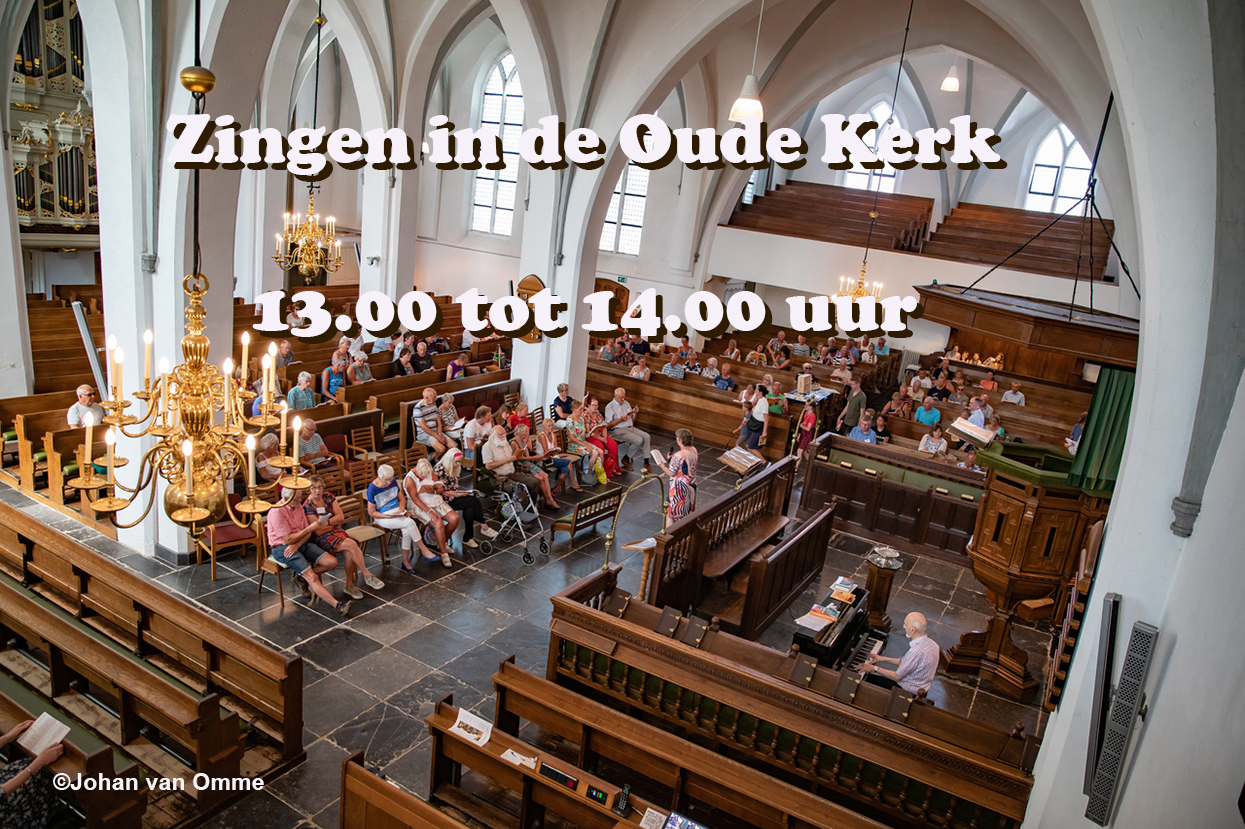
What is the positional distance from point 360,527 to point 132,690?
9.26 feet

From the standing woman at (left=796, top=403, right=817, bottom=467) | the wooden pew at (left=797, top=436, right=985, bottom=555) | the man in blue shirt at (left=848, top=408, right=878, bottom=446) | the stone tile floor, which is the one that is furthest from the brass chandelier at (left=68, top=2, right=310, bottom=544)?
the man in blue shirt at (left=848, top=408, right=878, bottom=446)

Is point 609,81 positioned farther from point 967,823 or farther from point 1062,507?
point 967,823

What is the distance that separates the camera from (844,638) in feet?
20.4

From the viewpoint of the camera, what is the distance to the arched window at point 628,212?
19.3m

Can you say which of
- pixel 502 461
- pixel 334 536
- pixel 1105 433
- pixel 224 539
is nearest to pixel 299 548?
pixel 334 536

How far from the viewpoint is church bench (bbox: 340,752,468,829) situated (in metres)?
3.55

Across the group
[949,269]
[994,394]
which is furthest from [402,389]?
[949,269]

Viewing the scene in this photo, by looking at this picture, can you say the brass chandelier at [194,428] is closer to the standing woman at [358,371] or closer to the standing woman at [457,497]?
the standing woman at [457,497]

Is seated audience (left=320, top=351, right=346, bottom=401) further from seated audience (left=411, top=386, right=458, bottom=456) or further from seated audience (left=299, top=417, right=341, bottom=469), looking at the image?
seated audience (left=299, top=417, right=341, bottom=469)

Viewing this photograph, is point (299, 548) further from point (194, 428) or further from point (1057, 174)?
point (1057, 174)

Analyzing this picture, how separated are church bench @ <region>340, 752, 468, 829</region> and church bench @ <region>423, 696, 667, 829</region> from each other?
1.60 ft

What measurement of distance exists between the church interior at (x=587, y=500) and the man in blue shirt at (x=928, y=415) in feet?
0.90

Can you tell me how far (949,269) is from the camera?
16328 millimetres

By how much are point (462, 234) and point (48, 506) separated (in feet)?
47.5
